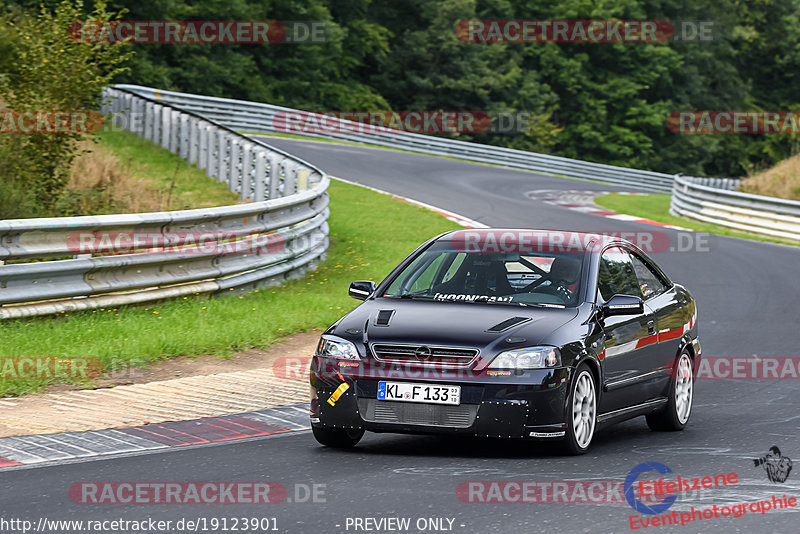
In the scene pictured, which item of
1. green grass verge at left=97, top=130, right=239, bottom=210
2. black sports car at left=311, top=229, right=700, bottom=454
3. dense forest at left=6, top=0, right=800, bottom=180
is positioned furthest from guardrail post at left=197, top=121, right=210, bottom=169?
dense forest at left=6, top=0, right=800, bottom=180

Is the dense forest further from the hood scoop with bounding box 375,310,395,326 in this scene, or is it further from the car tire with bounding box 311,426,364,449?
the car tire with bounding box 311,426,364,449

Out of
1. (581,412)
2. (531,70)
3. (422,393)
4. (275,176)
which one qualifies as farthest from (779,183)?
(531,70)

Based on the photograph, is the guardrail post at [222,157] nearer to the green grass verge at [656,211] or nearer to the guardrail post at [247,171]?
→ the guardrail post at [247,171]

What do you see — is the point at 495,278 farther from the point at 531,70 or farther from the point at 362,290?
the point at 531,70

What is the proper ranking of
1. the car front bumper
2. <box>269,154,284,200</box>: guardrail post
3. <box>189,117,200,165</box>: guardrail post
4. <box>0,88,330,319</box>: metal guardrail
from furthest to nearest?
<box>189,117,200,165</box>: guardrail post → <box>269,154,284,200</box>: guardrail post → <box>0,88,330,319</box>: metal guardrail → the car front bumper

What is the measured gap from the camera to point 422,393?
7395mm

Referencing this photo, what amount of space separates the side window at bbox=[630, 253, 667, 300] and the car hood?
4.38 ft

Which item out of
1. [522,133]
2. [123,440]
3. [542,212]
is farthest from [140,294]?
[522,133]

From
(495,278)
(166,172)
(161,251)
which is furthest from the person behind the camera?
(166,172)

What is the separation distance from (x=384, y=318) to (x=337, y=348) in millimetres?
383

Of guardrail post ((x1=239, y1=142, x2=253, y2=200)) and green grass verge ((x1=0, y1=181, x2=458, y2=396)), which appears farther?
guardrail post ((x1=239, y1=142, x2=253, y2=200))

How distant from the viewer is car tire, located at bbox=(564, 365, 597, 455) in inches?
298

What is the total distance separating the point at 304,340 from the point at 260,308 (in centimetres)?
128

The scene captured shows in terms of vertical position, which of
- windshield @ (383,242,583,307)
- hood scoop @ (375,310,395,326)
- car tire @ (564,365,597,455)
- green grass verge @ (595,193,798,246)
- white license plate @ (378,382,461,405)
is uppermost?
windshield @ (383,242,583,307)
